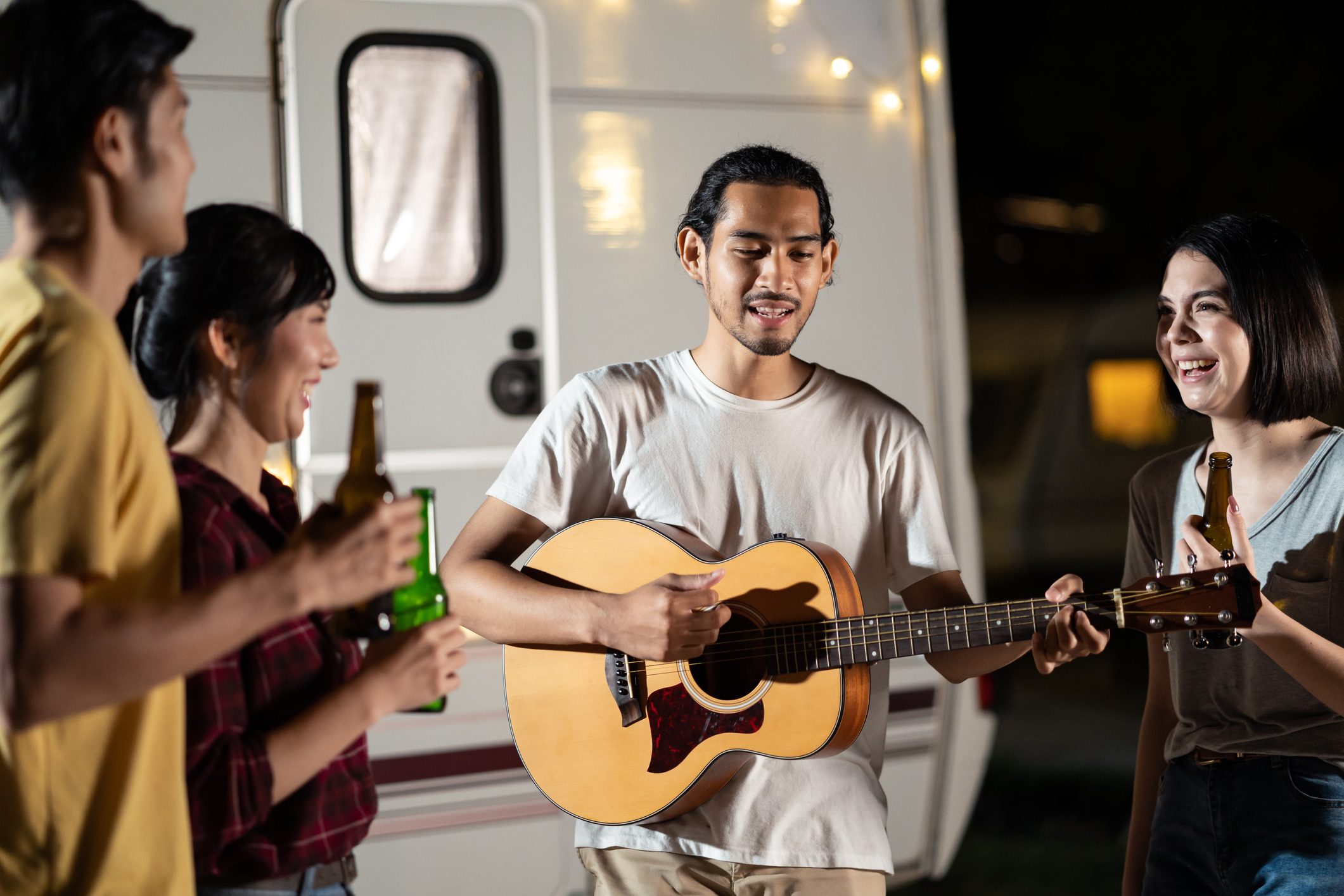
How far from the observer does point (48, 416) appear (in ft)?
4.14

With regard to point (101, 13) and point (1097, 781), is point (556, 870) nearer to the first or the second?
point (101, 13)

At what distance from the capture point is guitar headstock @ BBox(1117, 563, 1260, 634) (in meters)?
1.96

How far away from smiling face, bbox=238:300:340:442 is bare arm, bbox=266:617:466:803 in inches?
14.8

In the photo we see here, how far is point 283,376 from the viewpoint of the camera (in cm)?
168

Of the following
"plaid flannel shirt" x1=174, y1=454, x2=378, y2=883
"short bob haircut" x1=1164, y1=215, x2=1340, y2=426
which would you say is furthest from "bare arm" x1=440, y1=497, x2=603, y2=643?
"short bob haircut" x1=1164, y1=215, x2=1340, y2=426

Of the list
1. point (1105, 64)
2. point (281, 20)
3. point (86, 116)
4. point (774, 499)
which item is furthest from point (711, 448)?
point (1105, 64)

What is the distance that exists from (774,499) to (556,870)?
1479 mm

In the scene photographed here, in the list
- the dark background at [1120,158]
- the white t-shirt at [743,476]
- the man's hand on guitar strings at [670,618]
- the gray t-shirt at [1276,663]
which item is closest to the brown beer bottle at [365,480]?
the man's hand on guitar strings at [670,618]

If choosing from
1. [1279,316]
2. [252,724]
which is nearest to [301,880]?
[252,724]

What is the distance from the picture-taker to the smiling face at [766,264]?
2465 millimetres

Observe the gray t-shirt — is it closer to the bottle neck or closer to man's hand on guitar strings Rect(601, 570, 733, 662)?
man's hand on guitar strings Rect(601, 570, 733, 662)

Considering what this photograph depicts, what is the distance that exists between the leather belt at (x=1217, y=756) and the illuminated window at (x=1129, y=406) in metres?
19.1

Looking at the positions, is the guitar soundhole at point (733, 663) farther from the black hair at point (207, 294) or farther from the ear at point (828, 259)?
the black hair at point (207, 294)

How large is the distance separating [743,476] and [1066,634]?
0.74 meters
